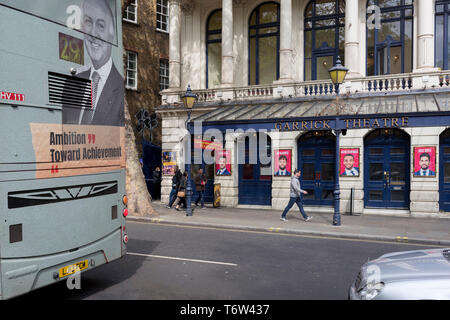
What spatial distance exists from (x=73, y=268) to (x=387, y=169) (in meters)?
15.4

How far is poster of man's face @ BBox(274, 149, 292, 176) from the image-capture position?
1953 cm

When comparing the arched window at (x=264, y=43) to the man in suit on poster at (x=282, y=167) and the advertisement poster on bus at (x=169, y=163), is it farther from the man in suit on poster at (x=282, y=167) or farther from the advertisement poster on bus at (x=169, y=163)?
the advertisement poster on bus at (x=169, y=163)

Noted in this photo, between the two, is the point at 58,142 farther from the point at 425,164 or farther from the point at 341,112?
the point at 425,164

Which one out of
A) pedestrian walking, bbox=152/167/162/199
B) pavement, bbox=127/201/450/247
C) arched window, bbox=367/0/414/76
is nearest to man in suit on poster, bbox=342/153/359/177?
pavement, bbox=127/201/450/247

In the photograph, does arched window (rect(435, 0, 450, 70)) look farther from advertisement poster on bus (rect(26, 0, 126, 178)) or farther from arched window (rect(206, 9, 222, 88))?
advertisement poster on bus (rect(26, 0, 126, 178))

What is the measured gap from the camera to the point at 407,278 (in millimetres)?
4375

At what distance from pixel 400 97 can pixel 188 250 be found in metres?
12.5

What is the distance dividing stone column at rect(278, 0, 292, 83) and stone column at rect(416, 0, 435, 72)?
5750 mm

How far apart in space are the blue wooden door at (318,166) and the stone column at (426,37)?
4947 millimetres

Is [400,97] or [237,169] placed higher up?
[400,97]

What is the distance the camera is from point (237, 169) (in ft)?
69.0

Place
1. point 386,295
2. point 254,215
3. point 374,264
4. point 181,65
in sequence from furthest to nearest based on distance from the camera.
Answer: point 181,65 < point 254,215 < point 374,264 < point 386,295
